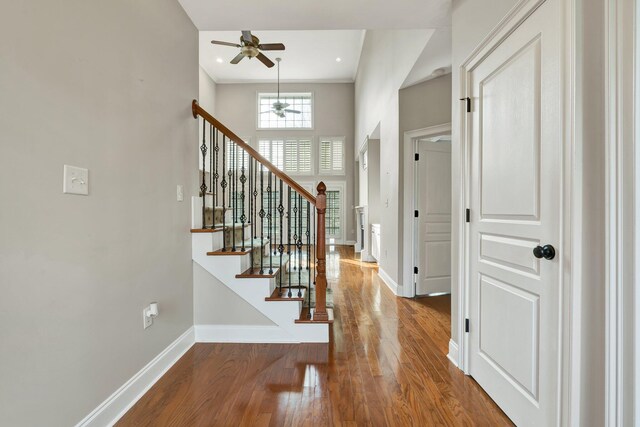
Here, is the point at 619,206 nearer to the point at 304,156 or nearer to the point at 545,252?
the point at 545,252

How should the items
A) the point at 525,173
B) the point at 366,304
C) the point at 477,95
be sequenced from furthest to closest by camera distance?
the point at 366,304 → the point at 477,95 → the point at 525,173

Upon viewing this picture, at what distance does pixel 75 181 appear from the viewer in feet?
4.22

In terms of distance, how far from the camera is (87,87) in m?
1.37

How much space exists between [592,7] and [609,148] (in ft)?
1.73

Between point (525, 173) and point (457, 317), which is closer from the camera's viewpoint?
point (525, 173)

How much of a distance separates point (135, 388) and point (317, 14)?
281cm

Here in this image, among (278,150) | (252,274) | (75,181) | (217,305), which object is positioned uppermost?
(278,150)

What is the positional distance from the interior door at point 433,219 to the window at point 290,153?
5.14 m

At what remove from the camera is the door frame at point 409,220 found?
376 centimetres

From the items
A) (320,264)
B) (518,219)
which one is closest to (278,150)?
(320,264)

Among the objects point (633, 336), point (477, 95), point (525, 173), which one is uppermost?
point (477, 95)

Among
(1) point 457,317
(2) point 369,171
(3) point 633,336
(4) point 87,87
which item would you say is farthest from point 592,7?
(2) point 369,171

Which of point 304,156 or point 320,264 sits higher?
point 304,156

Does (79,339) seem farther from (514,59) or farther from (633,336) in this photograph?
(514,59)
